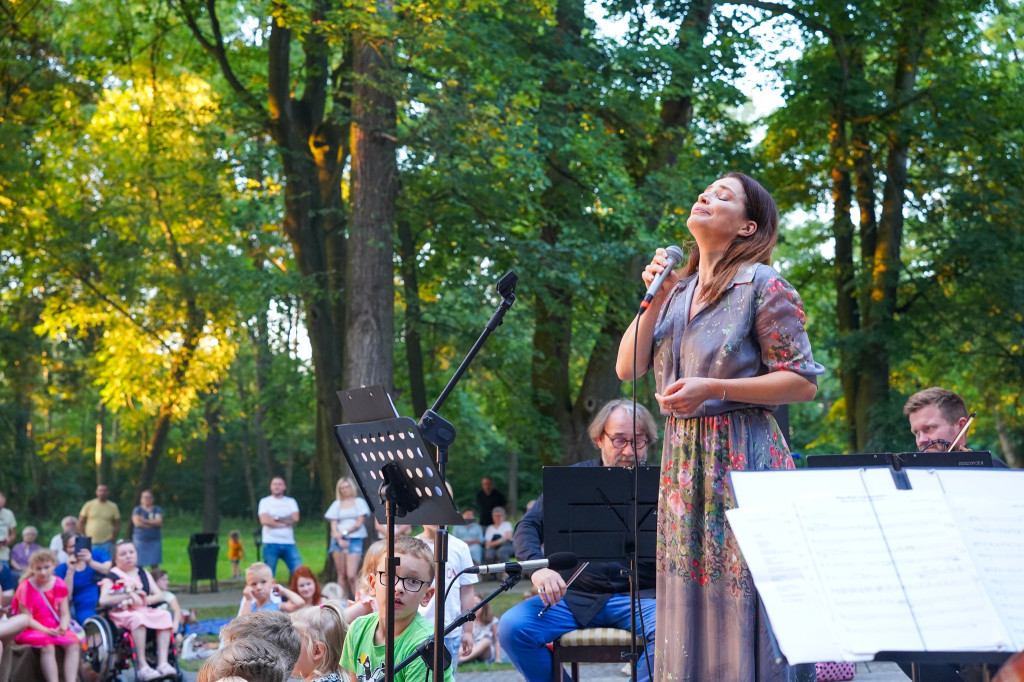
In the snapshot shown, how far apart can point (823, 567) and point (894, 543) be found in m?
0.16

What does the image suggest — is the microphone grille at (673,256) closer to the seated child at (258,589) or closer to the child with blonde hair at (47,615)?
the seated child at (258,589)

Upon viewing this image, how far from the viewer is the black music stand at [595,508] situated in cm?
466

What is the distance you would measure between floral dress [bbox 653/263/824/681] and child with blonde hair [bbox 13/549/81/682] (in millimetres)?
6846

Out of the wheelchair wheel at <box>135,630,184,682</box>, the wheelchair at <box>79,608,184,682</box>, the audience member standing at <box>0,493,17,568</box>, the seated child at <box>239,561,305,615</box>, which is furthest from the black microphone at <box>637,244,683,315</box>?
the audience member standing at <box>0,493,17,568</box>

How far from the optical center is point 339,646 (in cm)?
535

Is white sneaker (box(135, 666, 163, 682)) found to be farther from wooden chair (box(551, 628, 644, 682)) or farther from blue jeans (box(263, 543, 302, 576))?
wooden chair (box(551, 628, 644, 682))

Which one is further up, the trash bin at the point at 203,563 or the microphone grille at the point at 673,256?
the microphone grille at the point at 673,256

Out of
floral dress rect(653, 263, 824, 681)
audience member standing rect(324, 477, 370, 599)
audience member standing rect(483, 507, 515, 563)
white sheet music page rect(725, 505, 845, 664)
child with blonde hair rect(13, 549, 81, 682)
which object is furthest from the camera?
audience member standing rect(483, 507, 515, 563)

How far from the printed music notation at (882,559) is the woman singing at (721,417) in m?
0.74

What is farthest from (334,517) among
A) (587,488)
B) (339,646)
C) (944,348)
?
(944,348)

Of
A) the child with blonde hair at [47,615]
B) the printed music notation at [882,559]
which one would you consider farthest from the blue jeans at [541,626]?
the child with blonde hair at [47,615]

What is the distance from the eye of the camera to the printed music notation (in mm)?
2002

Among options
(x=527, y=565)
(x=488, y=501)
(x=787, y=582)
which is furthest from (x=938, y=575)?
(x=488, y=501)

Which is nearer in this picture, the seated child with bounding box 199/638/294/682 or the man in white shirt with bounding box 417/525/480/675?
the seated child with bounding box 199/638/294/682
